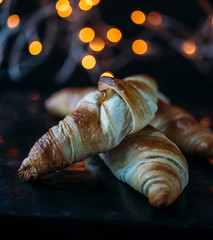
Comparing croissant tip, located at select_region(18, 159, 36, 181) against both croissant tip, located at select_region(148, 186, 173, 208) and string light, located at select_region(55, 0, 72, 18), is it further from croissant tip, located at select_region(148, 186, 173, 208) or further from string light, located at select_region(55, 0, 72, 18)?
string light, located at select_region(55, 0, 72, 18)

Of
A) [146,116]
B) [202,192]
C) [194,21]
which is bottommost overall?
[202,192]

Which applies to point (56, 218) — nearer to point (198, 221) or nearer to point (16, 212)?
point (16, 212)

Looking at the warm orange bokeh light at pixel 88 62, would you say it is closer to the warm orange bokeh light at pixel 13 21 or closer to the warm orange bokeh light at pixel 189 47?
the warm orange bokeh light at pixel 13 21

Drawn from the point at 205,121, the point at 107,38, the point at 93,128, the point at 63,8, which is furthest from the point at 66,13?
the point at 93,128

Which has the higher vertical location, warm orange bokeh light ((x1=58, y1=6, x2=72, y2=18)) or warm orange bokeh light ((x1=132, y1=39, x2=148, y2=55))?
warm orange bokeh light ((x1=58, y1=6, x2=72, y2=18))

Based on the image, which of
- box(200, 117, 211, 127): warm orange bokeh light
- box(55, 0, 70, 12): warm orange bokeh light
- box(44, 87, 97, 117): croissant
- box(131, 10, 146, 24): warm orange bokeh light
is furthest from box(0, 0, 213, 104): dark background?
box(44, 87, 97, 117): croissant

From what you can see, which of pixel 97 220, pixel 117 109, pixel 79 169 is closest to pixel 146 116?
pixel 117 109
